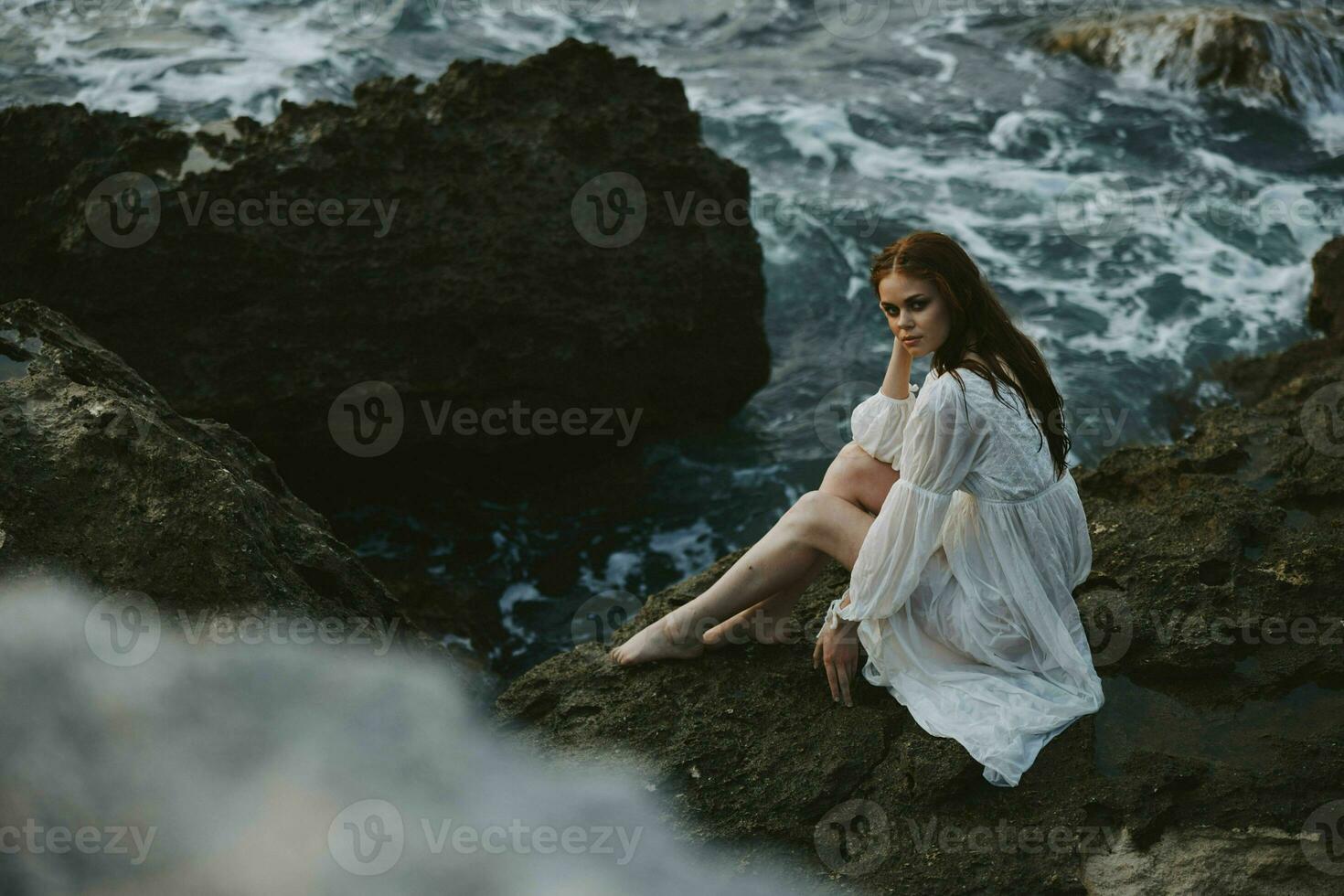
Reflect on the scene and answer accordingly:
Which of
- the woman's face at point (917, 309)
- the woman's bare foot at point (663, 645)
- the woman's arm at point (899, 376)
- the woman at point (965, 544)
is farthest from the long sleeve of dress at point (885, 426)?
the woman's bare foot at point (663, 645)

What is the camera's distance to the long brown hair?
11.9 feet

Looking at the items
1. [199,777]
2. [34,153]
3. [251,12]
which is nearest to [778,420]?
[34,153]

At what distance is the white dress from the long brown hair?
5cm

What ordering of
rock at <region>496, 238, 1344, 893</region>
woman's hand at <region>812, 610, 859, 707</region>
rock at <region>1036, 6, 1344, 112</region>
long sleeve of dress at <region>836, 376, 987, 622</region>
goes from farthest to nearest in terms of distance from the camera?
rock at <region>1036, 6, 1344, 112</region> → woman's hand at <region>812, 610, 859, 707</region> → long sleeve of dress at <region>836, 376, 987, 622</region> → rock at <region>496, 238, 1344, 893</region>

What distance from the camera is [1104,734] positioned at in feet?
12.3

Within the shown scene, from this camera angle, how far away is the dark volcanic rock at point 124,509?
3.59 meters

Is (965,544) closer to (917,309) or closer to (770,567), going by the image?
(770,567)

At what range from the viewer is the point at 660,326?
20.4 feet

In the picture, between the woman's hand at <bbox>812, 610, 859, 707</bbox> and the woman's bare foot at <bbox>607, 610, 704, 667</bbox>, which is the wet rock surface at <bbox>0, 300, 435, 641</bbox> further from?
the woman's hand at <bbox>812, 610, 859, 707</bbox>

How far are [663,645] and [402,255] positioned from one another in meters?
2.54

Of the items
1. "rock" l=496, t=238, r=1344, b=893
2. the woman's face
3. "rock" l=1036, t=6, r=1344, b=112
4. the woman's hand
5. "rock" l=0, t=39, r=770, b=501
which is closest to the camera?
"rock" l=496, t=238, r=1344, b=893

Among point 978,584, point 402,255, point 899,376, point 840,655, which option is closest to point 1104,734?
point 978,584

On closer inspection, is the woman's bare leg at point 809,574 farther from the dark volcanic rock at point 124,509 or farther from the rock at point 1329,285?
the rock at point 1329,285

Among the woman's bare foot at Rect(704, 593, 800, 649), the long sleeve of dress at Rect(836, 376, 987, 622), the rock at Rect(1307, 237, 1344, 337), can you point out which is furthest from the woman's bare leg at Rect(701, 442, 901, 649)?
the rock at Rect(1307, 237, 1344, 337)
